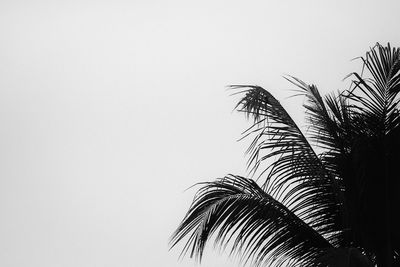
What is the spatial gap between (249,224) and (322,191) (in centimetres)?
94

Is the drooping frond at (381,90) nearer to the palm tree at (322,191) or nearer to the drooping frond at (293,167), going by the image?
the palm tree at (322,191)

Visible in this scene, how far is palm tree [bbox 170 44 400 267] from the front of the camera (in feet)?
21.4

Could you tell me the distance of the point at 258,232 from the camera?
659 cm

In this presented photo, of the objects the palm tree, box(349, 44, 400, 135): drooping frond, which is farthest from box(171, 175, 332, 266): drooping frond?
box(349, 44, 400, 135): drooping frond

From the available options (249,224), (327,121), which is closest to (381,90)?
(327,121)

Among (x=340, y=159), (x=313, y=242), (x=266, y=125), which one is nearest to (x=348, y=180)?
(x=340, y=159)

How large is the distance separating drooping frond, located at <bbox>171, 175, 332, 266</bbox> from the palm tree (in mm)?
10

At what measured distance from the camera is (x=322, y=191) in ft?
22.7

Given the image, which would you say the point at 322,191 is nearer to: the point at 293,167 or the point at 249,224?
the point at 293,167

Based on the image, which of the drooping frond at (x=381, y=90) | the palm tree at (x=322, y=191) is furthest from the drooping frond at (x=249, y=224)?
the drooping frond at (x=381, y=90)

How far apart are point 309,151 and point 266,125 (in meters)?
0.82

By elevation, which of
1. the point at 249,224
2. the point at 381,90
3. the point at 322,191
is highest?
the point at 381,90

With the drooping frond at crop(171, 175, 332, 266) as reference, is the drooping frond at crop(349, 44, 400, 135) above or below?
above

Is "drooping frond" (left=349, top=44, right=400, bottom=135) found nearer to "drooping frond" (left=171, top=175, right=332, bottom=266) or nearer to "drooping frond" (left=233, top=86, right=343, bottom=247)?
"drooping frond" (left=233, top=86, right=343, bottom=247)
